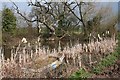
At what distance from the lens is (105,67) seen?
614cm

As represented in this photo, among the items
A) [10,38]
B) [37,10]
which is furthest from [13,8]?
[10,38]

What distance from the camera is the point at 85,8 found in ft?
51.6

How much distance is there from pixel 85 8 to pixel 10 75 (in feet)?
38.1

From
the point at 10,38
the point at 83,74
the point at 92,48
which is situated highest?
the point at 10,38

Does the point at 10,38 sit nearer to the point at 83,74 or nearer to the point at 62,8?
the point at 62,8

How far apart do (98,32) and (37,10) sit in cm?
401

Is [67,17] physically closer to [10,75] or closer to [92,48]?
[92,48]

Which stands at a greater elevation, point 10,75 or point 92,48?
point 92,48

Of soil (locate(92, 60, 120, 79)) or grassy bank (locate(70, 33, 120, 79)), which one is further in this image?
soil (locate(92, 60, 120, 79))

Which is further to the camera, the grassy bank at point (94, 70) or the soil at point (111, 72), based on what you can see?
the soil at point (111, 72)

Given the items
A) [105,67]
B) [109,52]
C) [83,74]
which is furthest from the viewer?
[109,52]

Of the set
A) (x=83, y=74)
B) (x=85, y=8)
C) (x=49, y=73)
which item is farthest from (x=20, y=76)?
(x=85, y=8)

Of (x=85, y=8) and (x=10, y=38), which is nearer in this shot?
(x=10, y=38)

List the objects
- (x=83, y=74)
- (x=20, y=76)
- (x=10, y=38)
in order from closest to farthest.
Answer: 1. (x=20, y=76)
2. (x=83, y=74)
3. (x=10, y=38)
